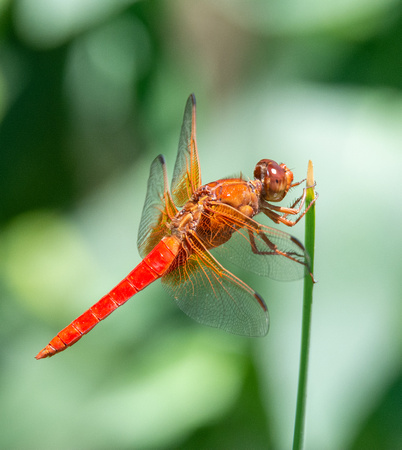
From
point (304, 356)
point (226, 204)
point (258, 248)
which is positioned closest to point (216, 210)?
point (226, 204)

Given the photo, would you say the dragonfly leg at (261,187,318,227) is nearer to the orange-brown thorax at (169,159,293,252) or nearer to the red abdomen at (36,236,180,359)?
the orange-brown thorax at (169,159,293,252)

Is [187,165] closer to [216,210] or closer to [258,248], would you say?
[216,210]

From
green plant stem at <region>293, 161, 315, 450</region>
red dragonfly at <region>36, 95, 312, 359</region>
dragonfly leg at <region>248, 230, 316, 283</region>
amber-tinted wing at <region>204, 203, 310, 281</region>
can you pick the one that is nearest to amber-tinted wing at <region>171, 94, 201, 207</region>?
red dragonfly at <region>36, 95, 312, 359</region>

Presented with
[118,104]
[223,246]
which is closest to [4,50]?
[118,104]

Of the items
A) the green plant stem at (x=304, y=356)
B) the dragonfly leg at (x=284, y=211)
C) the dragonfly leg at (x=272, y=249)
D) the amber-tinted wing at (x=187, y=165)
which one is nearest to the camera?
the green plant stem at (x=304, y=356)

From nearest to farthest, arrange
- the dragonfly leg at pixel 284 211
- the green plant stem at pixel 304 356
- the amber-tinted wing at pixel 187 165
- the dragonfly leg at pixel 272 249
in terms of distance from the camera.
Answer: the green plant stem at pixel 304 356, the dragonfly leg at pixel 272 249, the dragonfly leg at pixel 284 211, the amber-tinted wing at pixel 187 165

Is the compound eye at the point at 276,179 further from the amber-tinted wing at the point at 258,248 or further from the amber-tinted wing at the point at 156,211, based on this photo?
the amber-tinted wing at the point at 156,211

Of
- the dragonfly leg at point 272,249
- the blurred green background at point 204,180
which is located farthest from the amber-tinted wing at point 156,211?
the blurred green background at point 204,180
